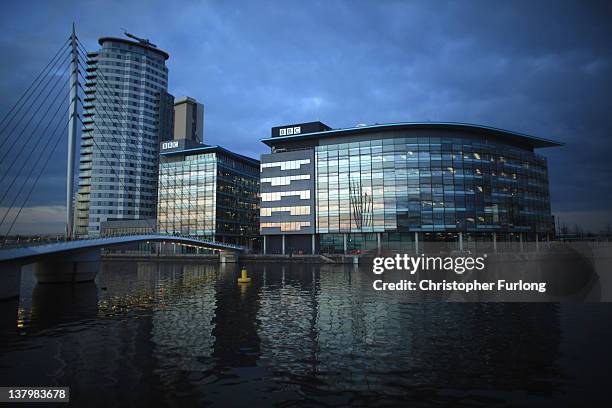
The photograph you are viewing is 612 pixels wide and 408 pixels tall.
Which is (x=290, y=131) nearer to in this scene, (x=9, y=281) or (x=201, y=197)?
(x=201, y=197)

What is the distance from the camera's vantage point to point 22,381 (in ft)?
51.4

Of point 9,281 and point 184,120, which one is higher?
point 184,120

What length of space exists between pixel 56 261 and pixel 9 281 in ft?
52.0

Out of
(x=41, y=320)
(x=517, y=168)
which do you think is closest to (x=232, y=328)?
(x=41, y=320)

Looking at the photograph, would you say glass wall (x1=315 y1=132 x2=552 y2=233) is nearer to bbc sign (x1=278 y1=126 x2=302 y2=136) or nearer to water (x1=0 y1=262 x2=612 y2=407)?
bbc sign (x1=278 y1=126 x2=302 y2=136)

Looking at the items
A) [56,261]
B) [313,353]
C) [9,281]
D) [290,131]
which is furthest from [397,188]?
[313,353]

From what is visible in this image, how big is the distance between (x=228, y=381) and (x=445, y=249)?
372 ft

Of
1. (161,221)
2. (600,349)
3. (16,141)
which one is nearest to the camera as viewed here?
(600,349)

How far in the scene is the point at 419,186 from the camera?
11425cm

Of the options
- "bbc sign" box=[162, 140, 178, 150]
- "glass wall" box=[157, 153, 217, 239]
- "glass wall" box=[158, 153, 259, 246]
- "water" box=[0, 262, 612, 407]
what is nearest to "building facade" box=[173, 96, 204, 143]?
"bbc sign" box=[162, 140, 178, 150]

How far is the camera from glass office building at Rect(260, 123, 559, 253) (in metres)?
114

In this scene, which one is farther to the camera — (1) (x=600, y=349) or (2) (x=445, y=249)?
(2) (x=445, y=249)

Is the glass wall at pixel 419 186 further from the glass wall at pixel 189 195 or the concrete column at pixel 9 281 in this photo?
the concrete column at pixel 9 281

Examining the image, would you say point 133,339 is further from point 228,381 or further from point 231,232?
point 231,232
